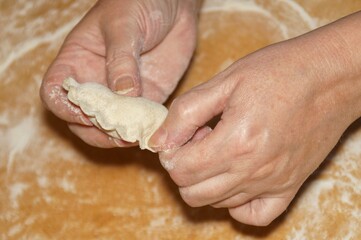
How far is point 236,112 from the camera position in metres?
0.96

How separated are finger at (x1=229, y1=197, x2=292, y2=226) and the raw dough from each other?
246mm

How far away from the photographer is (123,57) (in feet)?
3.73

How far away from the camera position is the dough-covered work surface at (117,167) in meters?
1.32

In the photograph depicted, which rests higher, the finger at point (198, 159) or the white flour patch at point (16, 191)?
the finger at point (198, 159)

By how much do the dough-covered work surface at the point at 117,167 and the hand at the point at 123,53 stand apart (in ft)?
0.54

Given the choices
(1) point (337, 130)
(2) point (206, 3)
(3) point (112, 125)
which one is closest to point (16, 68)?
(2) point (206, 3)

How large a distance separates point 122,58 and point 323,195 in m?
0.56

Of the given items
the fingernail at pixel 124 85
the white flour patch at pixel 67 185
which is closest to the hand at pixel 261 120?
the fingernail at pixel 124 85

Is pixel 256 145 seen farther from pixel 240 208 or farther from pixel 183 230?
pixel 183 230

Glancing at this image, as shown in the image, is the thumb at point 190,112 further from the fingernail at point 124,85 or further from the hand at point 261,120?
the fingernail at point 124,85

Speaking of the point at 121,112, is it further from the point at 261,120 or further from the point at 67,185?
the point at 67,185

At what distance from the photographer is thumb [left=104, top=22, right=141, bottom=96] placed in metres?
1.11

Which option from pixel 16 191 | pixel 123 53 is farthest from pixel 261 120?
pixel 16 191

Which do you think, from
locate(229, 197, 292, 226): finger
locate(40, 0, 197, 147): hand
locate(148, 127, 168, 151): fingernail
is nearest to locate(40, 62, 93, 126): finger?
locate(40, 0, 197, 147): hand
